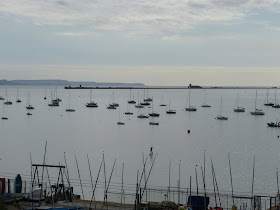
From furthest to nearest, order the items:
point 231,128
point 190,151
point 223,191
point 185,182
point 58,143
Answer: point 231,128 < point 58,143 < point 190,151 < point 185,182 < point 223,191

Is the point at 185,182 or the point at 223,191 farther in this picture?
the point at 185,182

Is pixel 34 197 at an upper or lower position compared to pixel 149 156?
upper

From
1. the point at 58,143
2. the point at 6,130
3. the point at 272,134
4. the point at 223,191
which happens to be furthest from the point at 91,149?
the point at 272,134

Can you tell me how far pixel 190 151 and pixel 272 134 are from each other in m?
32.9

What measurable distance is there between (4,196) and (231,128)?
266ft

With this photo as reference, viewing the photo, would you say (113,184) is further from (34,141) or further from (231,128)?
(231,128)

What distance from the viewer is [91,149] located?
64188 mm

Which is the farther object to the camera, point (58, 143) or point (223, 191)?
point (58, 143)

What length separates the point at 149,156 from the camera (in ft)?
190

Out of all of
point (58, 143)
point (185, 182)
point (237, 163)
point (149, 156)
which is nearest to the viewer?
point (185, 182)

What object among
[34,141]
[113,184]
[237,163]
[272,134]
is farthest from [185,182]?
[272,134]

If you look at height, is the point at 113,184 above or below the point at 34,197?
below

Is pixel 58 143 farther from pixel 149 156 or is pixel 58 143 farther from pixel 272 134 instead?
pixel 272 134

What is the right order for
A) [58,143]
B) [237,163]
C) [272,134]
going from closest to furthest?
[237,163]
[58,143]
[272,134]
